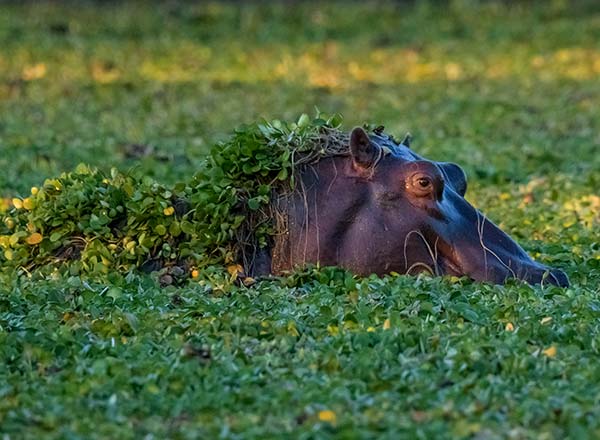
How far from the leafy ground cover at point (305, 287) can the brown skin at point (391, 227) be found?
17 cm

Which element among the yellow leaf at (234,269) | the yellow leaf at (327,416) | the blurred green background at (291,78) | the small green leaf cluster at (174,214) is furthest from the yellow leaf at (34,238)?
the yellow leaf at (327,416)

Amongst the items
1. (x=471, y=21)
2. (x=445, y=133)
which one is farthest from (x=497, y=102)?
(x=471, y=21)

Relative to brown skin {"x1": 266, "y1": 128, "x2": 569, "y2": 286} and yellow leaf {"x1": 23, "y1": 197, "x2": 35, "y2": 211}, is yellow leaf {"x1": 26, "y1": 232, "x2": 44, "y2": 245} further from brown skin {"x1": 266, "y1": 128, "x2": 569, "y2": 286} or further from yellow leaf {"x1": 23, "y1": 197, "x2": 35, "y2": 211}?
brown skin {"x1": 266, "y1": 128, "x2": 569, "y2": 286}

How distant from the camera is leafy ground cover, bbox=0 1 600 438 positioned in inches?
168

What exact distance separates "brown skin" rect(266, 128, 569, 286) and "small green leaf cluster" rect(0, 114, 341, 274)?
15 centimetres

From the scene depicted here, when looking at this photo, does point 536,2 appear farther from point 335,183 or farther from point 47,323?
point 47,323

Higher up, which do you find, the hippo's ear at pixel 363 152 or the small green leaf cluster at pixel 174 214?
the hippo's ear at pixel 363 152

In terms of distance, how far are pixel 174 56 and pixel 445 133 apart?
531 centimetres

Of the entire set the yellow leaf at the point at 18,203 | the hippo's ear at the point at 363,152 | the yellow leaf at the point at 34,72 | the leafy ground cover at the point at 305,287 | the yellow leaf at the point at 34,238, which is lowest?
the leafy ground cover at the point at 305,287

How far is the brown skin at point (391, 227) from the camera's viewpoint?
602 centimetres

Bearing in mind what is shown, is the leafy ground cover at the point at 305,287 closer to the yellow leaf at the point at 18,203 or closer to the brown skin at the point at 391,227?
the brown skin at the point at 391,227

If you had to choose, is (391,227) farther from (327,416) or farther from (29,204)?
(327,416)

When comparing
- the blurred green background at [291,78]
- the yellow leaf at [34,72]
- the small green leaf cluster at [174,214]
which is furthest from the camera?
the yellow leaf at [34,72]

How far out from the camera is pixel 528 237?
7.69 metres
